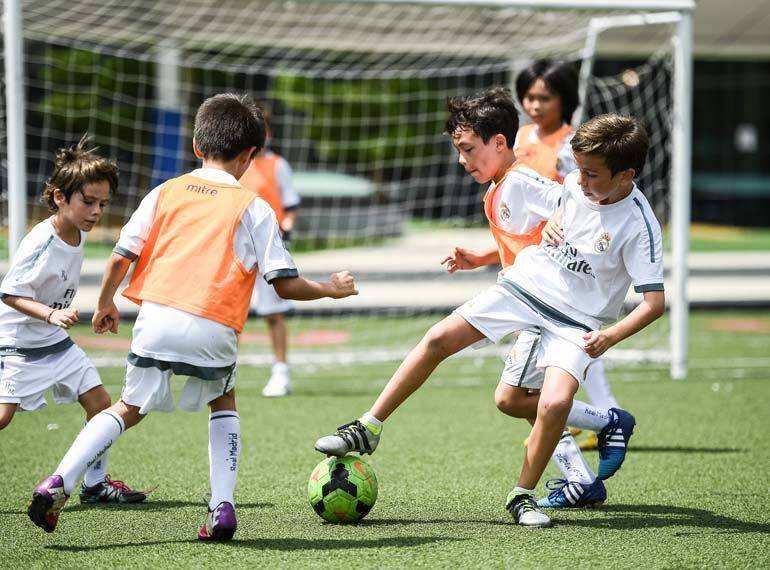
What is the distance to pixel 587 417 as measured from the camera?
3977mm

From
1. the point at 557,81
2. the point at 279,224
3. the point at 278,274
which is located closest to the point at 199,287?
the point at 278,274

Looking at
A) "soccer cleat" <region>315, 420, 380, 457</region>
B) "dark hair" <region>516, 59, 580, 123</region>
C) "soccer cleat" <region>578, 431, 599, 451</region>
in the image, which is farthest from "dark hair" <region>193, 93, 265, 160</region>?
"soccer cleat" <region>578, 431, 599, 451</region>

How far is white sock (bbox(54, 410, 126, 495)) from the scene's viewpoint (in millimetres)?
3201

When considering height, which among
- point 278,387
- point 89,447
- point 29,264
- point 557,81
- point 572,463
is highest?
point 557,81

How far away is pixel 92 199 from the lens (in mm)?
3812

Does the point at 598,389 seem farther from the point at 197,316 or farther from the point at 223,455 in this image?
the point at 197,316

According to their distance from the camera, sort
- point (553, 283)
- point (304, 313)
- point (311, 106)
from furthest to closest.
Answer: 1. point (311, 106)
2. point (304, 313)
3. point (553, 283)

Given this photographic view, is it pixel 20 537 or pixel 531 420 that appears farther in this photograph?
pixel 531 420

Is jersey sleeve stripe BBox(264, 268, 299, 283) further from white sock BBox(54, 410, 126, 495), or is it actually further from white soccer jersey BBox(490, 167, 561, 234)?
white soccer jersey BBox(490, 167, 561, 234)

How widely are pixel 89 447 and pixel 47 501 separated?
215 mm

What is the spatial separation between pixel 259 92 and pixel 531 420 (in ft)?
44.6

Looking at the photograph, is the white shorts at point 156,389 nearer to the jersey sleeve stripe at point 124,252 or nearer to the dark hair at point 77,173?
the jersey sleeve stripe at point 124,252

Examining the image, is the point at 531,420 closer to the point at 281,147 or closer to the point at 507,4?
the point at 507,4

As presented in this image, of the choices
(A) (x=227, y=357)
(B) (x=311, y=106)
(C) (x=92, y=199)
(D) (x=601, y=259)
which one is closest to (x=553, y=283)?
(D) (x=601, y=259)
